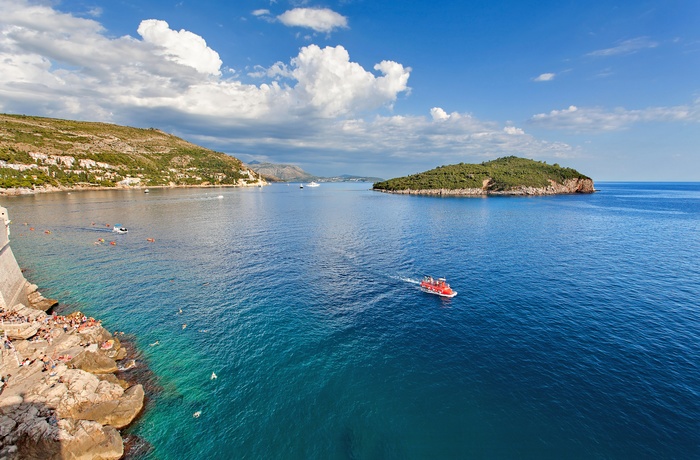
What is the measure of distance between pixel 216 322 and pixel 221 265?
2551 centimetres

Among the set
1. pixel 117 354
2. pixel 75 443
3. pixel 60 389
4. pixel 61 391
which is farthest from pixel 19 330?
pixel 75 443

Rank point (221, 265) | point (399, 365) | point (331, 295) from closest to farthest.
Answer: point (399, 365), point (331, 295), point (221, 265)

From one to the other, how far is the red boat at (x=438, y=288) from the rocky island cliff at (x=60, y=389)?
40.7 metres

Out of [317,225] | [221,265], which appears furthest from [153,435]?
[317,225]

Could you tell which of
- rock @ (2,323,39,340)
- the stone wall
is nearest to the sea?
the stone wall

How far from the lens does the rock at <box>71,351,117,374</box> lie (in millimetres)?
31570

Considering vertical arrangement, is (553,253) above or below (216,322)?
above

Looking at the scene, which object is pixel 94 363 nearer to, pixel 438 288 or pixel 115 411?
pixel 115 411

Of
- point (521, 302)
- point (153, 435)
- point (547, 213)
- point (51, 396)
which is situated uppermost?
point (547, 213)

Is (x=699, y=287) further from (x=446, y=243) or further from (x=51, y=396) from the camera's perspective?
(x=51, y=396)

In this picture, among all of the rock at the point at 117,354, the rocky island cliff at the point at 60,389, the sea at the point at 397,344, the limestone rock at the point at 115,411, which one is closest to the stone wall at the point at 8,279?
the rocky island cliff at the point at 60,389

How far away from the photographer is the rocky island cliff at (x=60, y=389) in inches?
891

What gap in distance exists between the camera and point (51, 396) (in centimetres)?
Result: 2623

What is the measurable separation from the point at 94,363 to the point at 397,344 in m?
33.1
